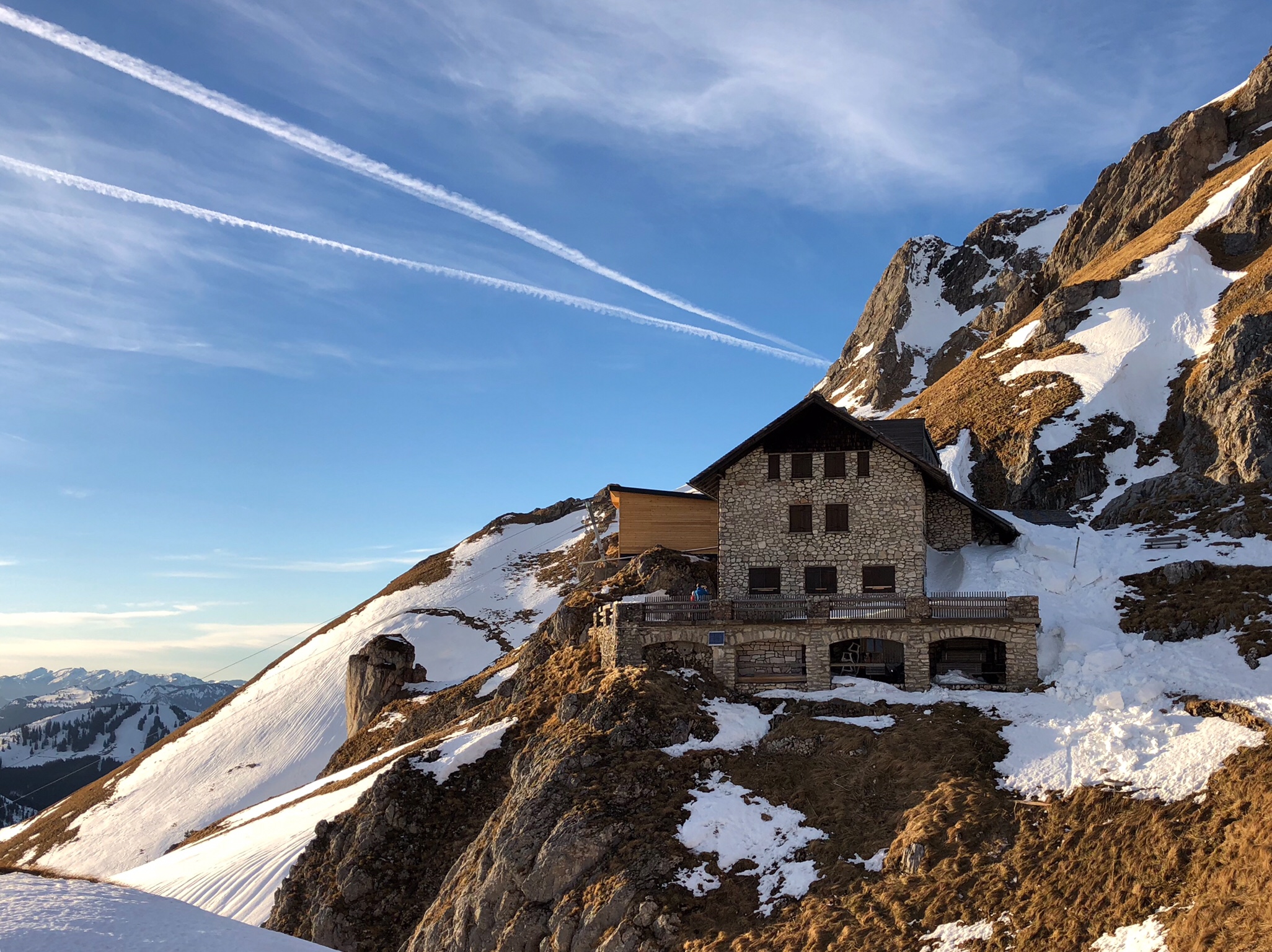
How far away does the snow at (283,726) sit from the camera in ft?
191

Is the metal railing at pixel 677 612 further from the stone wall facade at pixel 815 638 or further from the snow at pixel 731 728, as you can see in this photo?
the snow at pixel 731 728

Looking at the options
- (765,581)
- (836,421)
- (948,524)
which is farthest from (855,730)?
(948,524)

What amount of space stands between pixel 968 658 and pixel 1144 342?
140 ft

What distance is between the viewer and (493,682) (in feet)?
163

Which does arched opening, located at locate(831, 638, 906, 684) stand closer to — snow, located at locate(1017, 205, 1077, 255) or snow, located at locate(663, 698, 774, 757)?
snow, located at locate(663, 698, 774, 757)

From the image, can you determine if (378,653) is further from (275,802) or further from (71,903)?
(71,903)

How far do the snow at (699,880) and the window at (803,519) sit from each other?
56.1 feet

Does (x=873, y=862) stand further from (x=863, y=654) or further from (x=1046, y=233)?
(x=1046, y=233)

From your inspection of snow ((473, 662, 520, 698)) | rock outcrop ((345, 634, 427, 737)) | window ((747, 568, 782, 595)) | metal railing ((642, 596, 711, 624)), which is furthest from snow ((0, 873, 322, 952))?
rock outcrop ((345, 634, 427, 737))

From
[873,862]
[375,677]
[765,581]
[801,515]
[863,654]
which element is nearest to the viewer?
[873,862]

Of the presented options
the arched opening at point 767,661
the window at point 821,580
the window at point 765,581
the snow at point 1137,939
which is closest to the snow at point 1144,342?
the window at point 821,580

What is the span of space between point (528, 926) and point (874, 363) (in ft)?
375

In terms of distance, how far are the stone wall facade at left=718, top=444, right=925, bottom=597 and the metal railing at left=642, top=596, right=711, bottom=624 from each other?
4274mm

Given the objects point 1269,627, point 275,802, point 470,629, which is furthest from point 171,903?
point 470,629
